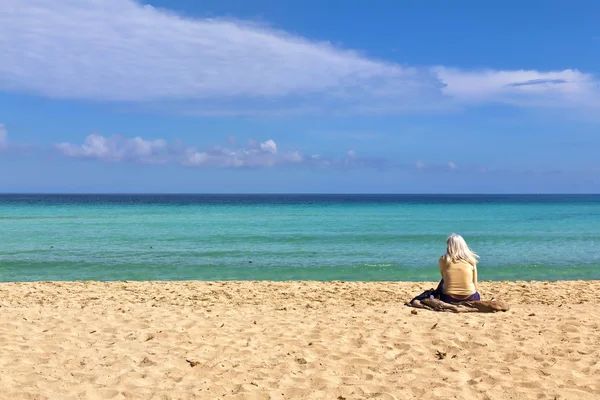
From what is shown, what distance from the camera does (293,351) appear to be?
7332mm

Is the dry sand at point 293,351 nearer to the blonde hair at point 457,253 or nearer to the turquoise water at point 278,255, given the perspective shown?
the blonde hair at point 457,253

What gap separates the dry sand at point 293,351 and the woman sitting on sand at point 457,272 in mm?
572

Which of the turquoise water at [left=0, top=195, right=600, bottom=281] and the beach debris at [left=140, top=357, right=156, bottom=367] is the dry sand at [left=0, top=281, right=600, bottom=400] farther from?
the turquoise water at [left=0, top=195, right=600, bottom=281]

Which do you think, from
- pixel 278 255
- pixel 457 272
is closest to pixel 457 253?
pixel 457 272

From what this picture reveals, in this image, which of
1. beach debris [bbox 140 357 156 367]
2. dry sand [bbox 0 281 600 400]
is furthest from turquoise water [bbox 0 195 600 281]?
beach debris [bbox 140 357 156 367]

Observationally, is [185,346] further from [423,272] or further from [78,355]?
[423,272]

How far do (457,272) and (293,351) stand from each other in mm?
3941

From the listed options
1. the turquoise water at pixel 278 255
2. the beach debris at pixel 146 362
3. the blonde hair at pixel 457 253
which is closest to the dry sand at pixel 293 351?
the beach debris at pixel 146 362

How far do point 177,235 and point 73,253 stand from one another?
909cm

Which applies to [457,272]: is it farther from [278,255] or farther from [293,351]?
[278,255]

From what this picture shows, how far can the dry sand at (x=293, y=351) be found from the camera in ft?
19.6

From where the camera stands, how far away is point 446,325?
338 inches

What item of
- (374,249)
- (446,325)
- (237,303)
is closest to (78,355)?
(237,303)

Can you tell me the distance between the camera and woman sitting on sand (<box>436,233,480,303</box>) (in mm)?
9641
